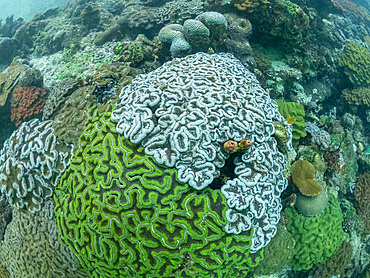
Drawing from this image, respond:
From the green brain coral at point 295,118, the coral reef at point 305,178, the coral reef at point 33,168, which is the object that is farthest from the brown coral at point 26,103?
the coral reef at point 305,178

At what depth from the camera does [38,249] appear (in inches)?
164

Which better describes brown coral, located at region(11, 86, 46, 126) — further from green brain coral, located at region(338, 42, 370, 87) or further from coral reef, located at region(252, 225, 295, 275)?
green brain coral, located at region(338, 42, 370, 87)

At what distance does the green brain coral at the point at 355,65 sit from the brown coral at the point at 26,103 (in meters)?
12.0

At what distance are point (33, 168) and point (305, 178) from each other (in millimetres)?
6045

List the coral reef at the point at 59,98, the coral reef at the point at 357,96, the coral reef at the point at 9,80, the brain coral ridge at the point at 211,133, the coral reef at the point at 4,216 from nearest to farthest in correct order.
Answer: the brain coral ridge at the point at 211,133 → the coral reef at the point at 4,216 → the coral reef at the point at 59,98 → the coral reef at the point at 9,80 → the coral reef at the point at 357,96

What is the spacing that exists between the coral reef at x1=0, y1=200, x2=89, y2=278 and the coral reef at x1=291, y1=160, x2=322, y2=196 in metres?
4.90

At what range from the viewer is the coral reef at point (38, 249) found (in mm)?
3920

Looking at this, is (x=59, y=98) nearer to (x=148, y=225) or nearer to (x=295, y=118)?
(x=148, y=225)

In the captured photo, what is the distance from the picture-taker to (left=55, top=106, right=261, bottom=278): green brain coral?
341cm

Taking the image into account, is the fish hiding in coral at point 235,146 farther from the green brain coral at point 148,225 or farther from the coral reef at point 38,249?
the coral reef at point 38,249

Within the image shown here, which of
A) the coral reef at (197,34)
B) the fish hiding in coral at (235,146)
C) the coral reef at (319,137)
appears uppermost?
the coral reef at (197,34)

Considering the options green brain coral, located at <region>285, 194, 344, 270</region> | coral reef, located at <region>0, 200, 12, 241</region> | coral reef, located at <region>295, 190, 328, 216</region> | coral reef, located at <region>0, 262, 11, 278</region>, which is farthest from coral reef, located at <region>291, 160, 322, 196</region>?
coral reef, located at <region>0, 200, 12, 241</region>

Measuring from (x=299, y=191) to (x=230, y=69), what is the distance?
3352 millimetres

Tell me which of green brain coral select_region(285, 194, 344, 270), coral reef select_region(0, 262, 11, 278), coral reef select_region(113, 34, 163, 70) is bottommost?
coral reef select_region(0, 262, 11, 278)
